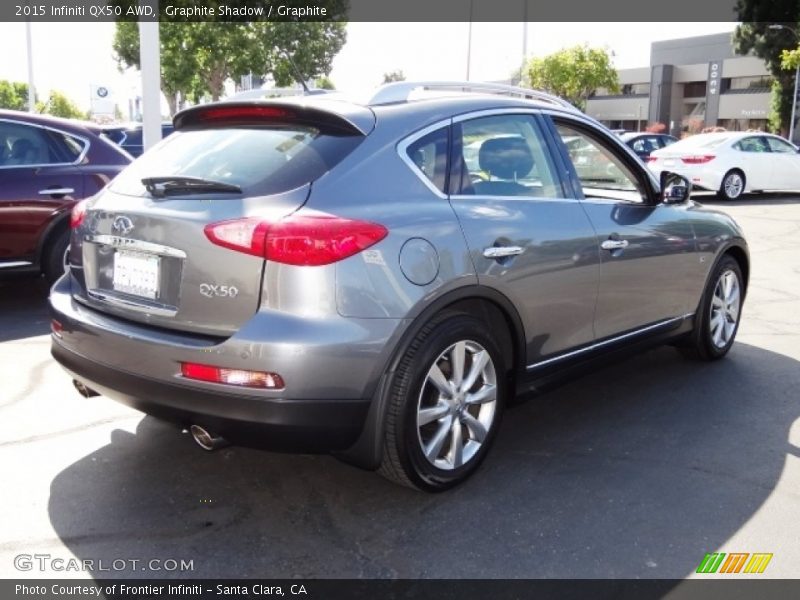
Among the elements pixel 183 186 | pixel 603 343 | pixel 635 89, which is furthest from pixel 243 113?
pixel 635 89

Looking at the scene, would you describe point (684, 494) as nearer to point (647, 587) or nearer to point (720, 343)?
point (647, 587)

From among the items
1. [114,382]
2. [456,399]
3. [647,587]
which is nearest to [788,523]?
[647,587]

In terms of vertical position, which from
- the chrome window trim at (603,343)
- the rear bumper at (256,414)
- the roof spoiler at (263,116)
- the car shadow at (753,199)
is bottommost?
the car shadow at (753,199)

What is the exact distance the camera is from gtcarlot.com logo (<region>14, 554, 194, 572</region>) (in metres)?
2.92

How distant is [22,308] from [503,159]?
4.86 metres

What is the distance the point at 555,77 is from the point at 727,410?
201 feet

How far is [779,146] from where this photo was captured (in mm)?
18422

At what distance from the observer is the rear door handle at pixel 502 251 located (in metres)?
3.49

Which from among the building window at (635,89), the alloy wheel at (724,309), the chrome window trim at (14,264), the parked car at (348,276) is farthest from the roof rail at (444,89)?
the building window at (635,89)

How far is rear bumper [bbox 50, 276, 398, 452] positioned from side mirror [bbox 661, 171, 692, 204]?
8.12 feet

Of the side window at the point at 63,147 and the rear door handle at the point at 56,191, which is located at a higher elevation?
the side window at the point at 63,147

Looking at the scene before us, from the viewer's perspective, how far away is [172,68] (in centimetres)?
3769

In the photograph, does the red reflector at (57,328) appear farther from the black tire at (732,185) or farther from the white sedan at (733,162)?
the black tire at (732,185)

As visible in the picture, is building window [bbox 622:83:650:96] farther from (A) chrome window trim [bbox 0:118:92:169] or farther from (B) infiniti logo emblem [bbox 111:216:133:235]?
(B) infiniti logo emblem [bbox 111:216:133:235]
